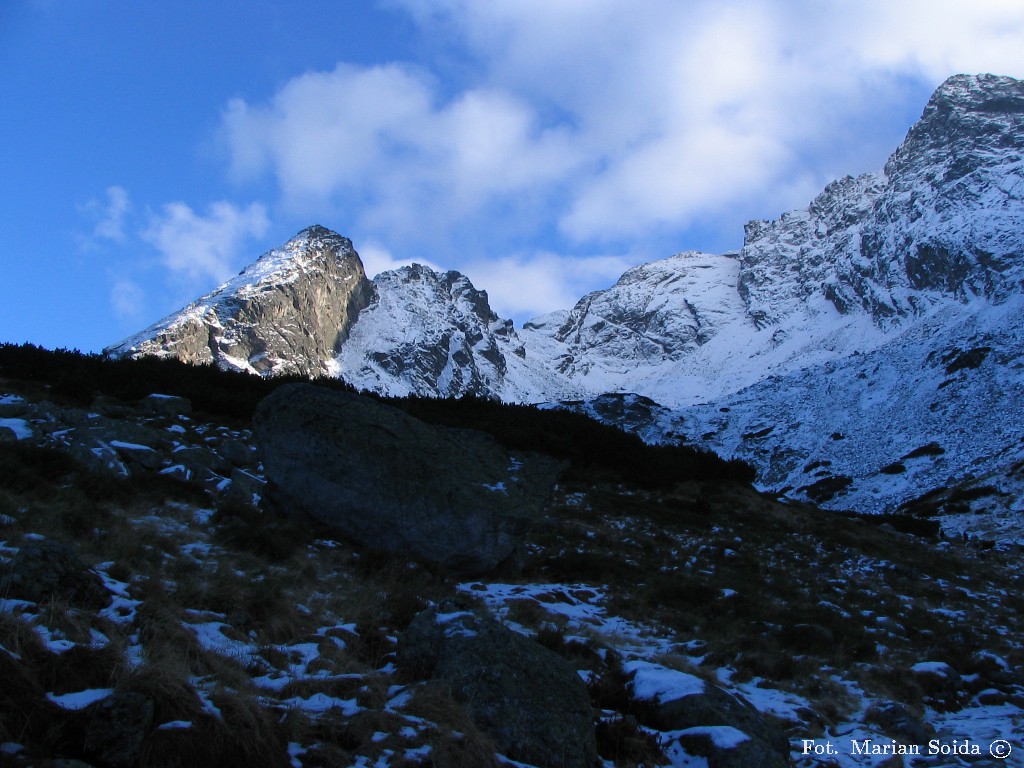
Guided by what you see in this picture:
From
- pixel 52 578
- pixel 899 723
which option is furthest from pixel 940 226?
pixel 52 578

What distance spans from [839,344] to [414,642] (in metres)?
138

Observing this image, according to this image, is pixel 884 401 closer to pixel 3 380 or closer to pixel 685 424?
pixel 685 424

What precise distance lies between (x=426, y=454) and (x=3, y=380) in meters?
12.5

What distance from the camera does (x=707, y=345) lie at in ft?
620

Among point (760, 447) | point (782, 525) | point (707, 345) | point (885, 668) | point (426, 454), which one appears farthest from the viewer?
point (707, 345)

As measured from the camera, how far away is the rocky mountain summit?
52625mm

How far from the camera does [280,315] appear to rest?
147 meters

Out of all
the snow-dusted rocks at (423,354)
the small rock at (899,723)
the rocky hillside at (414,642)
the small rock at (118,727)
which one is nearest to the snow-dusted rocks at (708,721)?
the rocky hillside at (414,642)

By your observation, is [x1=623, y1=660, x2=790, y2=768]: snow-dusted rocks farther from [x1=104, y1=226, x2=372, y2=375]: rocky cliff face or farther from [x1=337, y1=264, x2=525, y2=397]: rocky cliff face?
[x1=337, y1=264, x2=525, y2=397]: rocky cliff face

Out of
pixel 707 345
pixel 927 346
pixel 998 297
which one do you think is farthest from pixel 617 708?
pixel 707 345

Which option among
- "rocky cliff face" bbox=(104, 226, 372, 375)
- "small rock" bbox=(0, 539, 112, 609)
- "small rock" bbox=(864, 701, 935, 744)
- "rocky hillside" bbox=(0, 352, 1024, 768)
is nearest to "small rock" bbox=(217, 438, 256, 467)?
"rocky hillside" bbox=(0, 352, 1024, 768)

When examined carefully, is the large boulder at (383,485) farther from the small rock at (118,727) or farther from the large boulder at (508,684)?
the small rock at (118,727)

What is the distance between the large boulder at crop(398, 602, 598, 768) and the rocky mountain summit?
108 ft

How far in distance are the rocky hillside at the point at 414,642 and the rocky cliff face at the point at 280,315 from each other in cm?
10458
